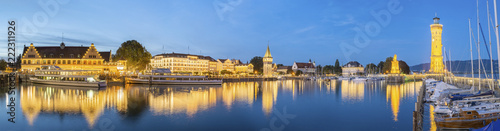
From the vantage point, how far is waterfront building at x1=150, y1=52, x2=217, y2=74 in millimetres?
104375

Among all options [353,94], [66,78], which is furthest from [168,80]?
[353,94]

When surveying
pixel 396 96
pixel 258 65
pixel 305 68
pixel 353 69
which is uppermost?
pixel 258 65

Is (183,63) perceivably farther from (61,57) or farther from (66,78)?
(66,78)

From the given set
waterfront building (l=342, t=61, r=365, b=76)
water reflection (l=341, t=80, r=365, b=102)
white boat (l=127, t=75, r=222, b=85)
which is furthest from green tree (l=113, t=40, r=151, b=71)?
waterfront building (l=342, t=61, r=365, b=76)

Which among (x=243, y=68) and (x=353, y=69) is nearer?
(x=243, y=68)

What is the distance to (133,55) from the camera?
207 ft

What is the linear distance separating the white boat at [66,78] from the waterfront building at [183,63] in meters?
55.6

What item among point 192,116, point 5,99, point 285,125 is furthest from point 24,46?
point 285,125

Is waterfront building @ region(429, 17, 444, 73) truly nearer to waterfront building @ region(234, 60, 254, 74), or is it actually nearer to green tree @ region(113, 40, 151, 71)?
waterfront building @ region(234, 60, 254, 74)

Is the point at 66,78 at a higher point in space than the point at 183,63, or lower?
lower

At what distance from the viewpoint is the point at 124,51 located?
6253 cm

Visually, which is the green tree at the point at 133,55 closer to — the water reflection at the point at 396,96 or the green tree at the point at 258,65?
the water reflection at the point at 396,96

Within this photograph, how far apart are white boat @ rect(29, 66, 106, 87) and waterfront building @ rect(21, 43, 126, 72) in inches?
356

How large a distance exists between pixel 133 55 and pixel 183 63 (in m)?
44.0
